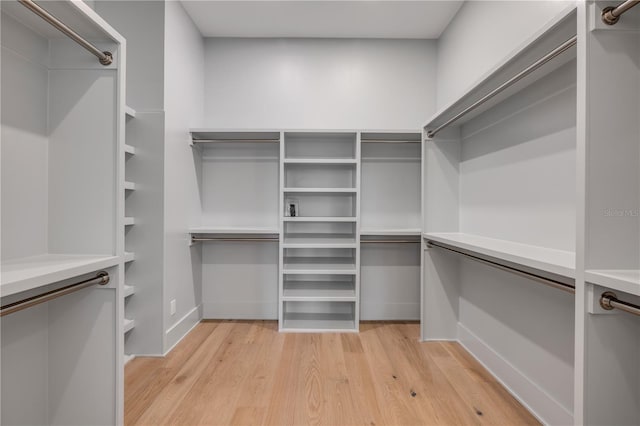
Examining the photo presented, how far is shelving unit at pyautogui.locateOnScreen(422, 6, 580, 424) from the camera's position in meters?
1.42

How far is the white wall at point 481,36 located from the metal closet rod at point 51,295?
192 cm

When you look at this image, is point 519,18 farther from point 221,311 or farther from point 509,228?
point 221,311

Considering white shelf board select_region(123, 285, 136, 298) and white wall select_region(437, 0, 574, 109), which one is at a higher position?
white wall select_region(437, 0, 574, 109)

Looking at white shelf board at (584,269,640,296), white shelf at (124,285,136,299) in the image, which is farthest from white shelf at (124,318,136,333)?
white shelf board at (584,269,640,296)

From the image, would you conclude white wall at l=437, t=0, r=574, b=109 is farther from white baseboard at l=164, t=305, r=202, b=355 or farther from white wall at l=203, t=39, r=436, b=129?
white baseboard at l=164, t=305, r=202, b=355

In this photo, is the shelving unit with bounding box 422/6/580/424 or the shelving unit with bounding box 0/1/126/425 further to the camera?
the shelving unit with bounding box 422/6/580/424

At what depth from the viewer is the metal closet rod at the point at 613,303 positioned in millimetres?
831

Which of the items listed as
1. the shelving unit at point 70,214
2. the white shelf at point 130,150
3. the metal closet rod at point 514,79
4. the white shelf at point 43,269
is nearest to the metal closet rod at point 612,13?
the metal closet rod at point 514,79

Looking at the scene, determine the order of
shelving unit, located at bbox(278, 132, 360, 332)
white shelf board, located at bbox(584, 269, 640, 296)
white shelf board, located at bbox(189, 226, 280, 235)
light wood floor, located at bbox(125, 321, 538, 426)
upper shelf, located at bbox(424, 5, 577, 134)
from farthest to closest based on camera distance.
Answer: shelving unit, located at bbox(278, 132, 360, 332)
white shelf board, located at bbox(189, 226, 280, 235)
light wood floor, located at bbox(125, 321, 538, 426)
upper shelf, located at bbox(424, 5, 577, 134)
white shelf board, located at bbox(584, 269, 640, 296)

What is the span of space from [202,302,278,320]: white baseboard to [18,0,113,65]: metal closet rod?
89.6 inches

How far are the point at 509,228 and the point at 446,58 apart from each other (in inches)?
68.2

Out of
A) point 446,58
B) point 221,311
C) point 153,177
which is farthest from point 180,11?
point 221,311

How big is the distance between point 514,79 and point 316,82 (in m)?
2.02

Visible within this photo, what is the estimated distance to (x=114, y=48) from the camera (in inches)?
53.4
